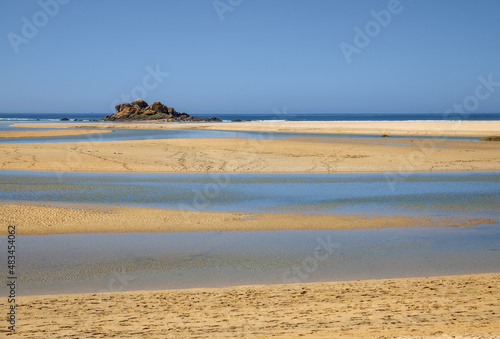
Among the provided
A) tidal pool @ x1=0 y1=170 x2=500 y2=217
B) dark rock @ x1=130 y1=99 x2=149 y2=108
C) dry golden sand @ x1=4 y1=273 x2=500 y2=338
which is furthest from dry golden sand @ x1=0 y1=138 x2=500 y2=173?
dark rock @ x1=130 y1=99 x2=149 y2=108

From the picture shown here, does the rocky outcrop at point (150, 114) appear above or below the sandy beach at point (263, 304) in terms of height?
above

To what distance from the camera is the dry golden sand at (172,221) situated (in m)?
10.8

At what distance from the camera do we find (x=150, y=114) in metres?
98.2

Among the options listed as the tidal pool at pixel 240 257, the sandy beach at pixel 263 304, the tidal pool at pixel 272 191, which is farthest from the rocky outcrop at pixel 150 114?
the tidal pool at pixel 240 257

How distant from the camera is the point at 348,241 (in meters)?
9.86

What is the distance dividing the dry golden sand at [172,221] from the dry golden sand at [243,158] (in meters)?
8.56

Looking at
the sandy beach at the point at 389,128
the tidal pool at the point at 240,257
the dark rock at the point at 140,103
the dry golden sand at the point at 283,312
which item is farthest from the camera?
the dark rock at the point at 140,103

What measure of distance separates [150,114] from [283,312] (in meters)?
95.8

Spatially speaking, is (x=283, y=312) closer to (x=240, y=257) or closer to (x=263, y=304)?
(x=263, y=304)

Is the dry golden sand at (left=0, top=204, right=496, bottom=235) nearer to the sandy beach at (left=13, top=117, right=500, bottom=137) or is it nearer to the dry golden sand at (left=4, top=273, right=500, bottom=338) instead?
the dry golden sand at (left=4, top=273, right=500, bottom=338)

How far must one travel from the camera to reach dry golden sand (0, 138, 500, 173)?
21406mm

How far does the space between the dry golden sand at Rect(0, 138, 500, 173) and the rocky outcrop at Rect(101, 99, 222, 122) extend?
68144mm

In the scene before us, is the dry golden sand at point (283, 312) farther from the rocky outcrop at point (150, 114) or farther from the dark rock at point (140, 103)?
the dark rock at point (140, 103)

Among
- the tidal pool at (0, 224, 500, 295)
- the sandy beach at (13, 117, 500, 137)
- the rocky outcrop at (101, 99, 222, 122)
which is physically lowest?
the tidal pool at (0, 224, 500, 295)
